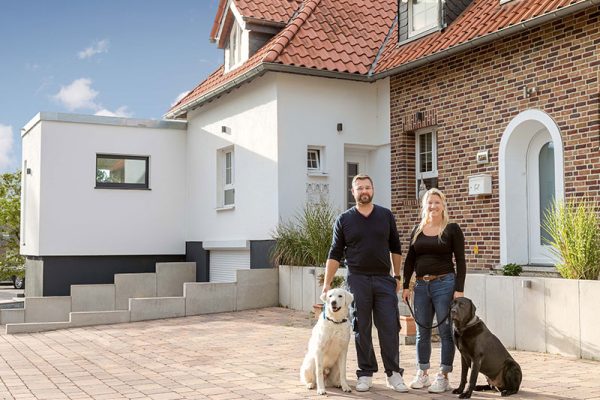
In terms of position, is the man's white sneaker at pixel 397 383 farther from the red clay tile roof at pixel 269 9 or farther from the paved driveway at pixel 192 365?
the red clay tile roof at pixel 269 9

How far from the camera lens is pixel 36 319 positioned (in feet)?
49.3

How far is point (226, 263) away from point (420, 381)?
10036 mm

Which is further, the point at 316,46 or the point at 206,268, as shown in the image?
the point at 206,268

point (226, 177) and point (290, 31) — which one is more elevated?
point (290, 31)

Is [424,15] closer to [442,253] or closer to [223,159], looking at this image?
→ [223,159]

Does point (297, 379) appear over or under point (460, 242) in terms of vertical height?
under

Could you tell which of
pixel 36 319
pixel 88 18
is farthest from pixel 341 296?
pixel 88 18

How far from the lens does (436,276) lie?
6.71 m

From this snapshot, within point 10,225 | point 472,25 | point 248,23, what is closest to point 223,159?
point 248,23

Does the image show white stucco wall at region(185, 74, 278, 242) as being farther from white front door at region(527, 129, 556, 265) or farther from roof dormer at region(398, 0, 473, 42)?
white front door at region(527, 129, 556, 265)

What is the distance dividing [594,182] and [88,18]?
52.6 ft

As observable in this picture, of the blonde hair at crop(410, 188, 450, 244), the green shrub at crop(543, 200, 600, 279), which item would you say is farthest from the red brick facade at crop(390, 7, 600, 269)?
the blonde hair at crop(410, 188, 450, 244)

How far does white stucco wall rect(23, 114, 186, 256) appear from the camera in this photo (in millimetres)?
16672

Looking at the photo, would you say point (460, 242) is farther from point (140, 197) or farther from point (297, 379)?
point (140, 197)
